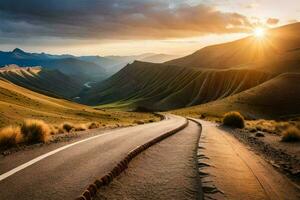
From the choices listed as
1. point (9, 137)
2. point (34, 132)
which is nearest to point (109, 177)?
point (9, 137)

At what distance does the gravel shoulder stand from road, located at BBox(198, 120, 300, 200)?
376 millimetres

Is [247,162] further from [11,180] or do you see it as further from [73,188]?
[11,180]

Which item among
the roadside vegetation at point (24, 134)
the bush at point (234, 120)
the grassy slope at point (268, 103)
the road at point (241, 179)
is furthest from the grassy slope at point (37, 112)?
the road at point (241, 179)

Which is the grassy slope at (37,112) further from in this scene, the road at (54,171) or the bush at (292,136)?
the bush at (292,136)

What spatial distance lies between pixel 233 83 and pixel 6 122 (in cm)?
15203

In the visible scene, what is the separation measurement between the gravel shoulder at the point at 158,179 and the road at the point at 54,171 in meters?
0.64

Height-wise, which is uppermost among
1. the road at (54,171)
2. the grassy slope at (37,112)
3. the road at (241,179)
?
the road at (241,179)

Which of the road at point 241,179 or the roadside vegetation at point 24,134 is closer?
the road at point 241,179

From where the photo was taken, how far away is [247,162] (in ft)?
46.5

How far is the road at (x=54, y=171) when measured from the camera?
8031mm

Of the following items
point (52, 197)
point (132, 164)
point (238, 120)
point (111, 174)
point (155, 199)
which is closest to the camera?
point (52, 197)

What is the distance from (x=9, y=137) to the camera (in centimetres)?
1526

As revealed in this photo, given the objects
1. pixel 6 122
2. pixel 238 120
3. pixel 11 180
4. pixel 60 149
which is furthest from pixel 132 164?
pixel 6 122

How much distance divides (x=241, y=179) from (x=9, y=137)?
32.3 feet
